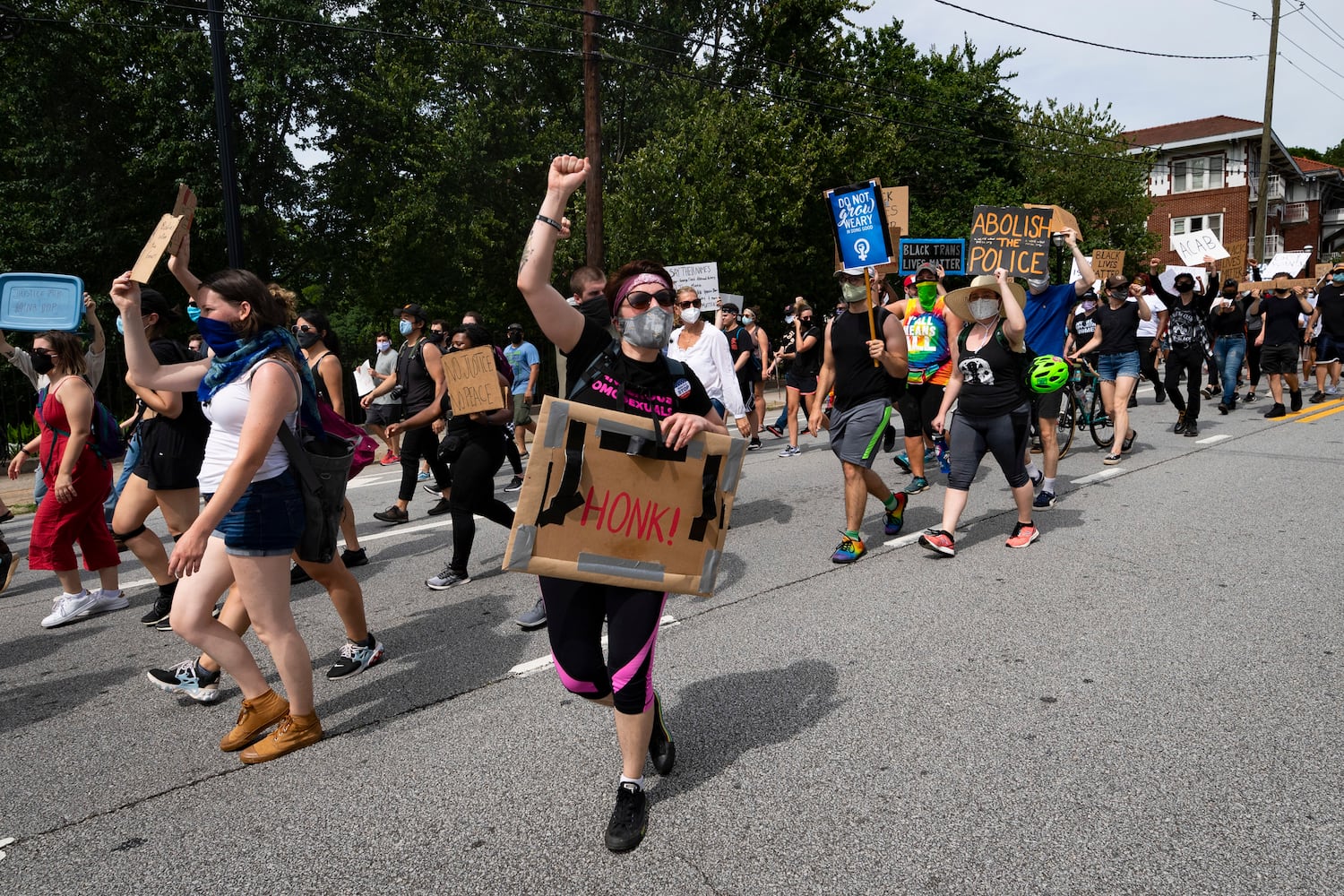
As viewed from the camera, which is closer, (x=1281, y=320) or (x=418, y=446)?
(x=418, y=446)

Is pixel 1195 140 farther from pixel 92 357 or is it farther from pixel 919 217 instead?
pixel 92 357

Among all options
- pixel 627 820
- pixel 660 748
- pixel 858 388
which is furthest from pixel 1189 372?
pixel 627 820

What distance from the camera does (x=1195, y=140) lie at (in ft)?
144

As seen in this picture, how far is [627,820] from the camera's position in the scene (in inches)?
110

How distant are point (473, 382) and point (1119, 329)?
24.3ft

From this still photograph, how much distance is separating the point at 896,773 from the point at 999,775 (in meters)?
0.34

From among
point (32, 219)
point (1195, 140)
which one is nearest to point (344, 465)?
point (32, 219)

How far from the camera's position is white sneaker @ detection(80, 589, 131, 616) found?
555 centimetres

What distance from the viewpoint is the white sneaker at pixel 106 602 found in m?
5.55

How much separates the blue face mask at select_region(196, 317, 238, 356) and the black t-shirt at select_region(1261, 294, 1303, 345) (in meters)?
13.2

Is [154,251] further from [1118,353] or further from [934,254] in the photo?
[934,254]

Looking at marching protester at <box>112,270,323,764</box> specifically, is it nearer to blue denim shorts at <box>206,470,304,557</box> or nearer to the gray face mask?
blue denim shorts at <box>206,470,304,557</box>

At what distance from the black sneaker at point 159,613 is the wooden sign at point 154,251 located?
2580mm

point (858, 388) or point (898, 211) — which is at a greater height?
point (898, 211)
